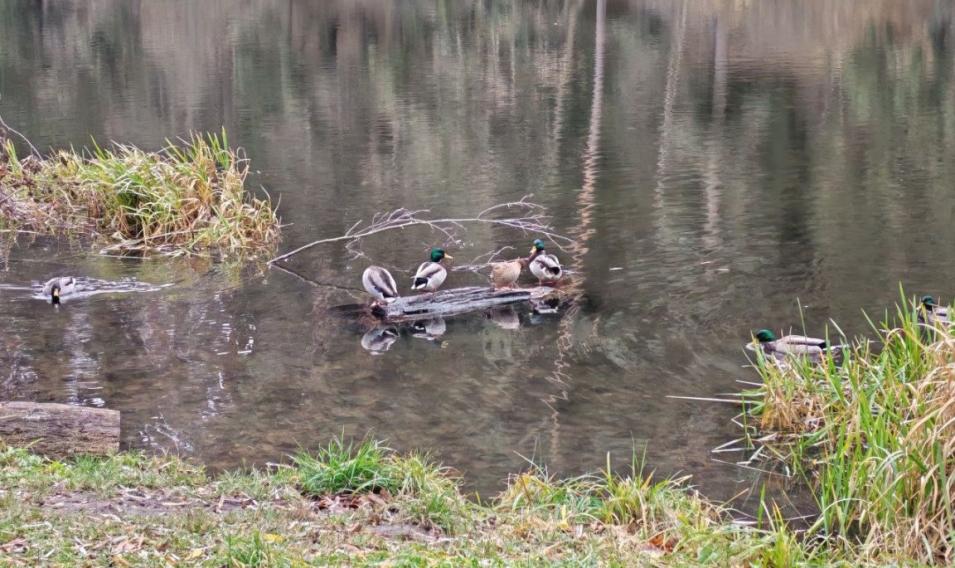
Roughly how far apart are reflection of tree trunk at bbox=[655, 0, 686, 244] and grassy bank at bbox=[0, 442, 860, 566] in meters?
9.07

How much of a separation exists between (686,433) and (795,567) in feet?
10.2

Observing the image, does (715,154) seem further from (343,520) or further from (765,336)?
(343,520)

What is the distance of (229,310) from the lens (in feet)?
44.3

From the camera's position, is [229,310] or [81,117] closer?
[229,310]

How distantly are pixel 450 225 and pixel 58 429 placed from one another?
1008 cm

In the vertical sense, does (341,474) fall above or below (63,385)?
above

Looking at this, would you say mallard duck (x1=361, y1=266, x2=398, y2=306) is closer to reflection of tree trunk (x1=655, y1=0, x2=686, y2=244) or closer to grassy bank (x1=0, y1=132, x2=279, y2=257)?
grassy bank (x1=0, y1=132, x2=279, y2=257)

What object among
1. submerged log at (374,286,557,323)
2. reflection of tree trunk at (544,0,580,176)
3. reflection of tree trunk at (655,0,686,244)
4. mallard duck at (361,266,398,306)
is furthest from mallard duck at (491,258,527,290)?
reflection of tree trunk at (544,0,580,176)

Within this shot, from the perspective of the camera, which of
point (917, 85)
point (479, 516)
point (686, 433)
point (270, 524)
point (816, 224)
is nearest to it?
point (270, 524)

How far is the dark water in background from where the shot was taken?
10164 millimetres

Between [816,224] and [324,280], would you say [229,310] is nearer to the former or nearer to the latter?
[324,280]

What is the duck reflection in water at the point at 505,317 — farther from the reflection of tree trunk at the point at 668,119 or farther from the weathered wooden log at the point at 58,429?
the weathered wooden log at the point at 58,429

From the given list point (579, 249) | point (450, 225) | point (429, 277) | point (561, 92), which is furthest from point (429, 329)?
point (561, 92)

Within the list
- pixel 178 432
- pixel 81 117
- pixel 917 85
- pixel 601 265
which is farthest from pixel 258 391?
pixel 917 85
